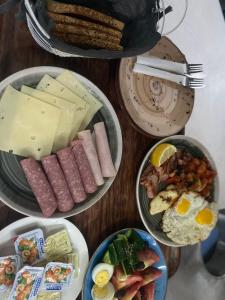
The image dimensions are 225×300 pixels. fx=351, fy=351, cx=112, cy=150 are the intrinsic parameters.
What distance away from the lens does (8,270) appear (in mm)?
999

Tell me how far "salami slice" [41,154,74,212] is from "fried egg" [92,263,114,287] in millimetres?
239

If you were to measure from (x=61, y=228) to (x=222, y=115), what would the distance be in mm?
1175

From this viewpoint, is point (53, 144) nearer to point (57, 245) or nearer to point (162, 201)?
point (57, 245)

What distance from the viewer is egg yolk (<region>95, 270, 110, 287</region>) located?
1097 mm

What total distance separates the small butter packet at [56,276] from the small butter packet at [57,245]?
0.16ft

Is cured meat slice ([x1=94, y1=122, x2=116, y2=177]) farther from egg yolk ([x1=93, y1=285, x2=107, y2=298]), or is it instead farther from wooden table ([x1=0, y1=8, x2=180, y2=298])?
egg yolk ([x1=93, y1=285, x2=107, y2=298])

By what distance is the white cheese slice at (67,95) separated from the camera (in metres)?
1.01

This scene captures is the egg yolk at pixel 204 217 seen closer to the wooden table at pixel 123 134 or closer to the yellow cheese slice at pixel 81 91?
the wooden table at pixel 123 134

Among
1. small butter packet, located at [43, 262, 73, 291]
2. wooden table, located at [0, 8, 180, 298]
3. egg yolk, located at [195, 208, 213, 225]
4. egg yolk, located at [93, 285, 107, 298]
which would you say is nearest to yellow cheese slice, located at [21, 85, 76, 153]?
wooden table, located at [0, 8, 180, 298]

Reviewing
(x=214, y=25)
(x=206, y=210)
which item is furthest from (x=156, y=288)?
(x=214, y=25)

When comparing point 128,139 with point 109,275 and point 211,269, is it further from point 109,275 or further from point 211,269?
point 211,269

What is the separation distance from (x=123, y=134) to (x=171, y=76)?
0.28 metres

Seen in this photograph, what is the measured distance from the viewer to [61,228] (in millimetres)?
1089

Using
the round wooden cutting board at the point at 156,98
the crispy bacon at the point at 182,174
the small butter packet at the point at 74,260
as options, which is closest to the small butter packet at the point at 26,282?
the small butter packet at the point at 74,260
